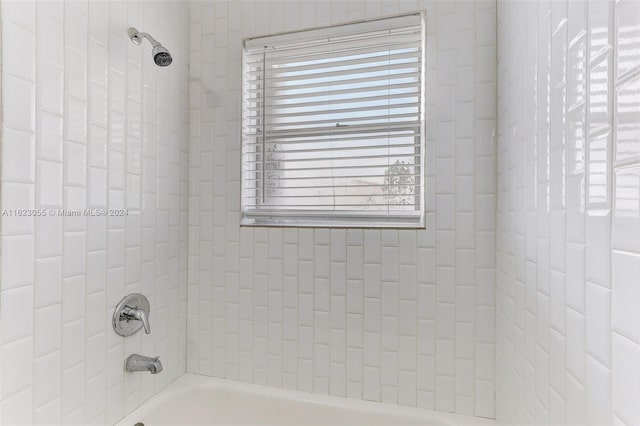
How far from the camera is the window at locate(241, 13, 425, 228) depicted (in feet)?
4.63

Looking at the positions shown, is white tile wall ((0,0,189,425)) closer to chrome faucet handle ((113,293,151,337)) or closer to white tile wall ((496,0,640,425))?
chrome faucet handle ((113,293,151,337))

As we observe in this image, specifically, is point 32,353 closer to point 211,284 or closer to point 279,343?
point 211,284

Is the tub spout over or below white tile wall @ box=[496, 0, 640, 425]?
below

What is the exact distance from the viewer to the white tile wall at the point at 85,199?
902 mm

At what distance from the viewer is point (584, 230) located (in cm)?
63

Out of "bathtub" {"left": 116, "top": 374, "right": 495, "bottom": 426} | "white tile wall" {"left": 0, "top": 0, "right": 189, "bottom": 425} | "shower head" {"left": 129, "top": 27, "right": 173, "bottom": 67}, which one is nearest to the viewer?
"white tile wall" {"left": 0, "top": 0, "right": 189, "bottom": 425}

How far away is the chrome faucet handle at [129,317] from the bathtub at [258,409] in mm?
321

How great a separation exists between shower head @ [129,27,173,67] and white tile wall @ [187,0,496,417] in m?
0.37

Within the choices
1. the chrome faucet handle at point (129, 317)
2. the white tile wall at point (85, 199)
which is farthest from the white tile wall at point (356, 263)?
the chrome faucet handle at point (129, 317)

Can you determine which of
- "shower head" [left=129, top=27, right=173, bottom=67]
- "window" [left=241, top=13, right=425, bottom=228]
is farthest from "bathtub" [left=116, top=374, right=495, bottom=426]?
"shower head" [left=129, top=27, right=173, bottom=67]

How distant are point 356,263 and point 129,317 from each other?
2.81 feet

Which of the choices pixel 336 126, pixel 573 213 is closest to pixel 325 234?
pixel 336 126

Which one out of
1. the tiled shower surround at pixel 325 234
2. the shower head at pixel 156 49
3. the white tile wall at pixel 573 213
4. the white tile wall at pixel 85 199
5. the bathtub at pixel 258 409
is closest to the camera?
the white tile wall at pixel 573 213

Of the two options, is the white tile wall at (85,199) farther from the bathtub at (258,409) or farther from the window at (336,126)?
the window at (336,126)
